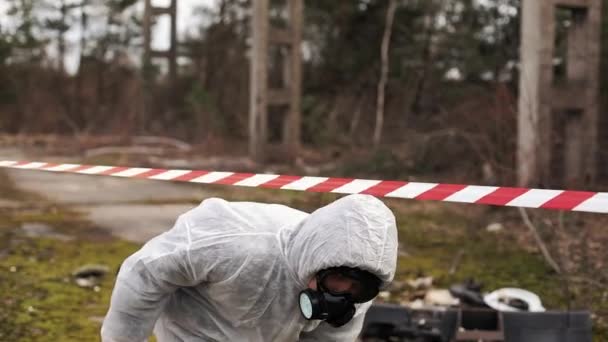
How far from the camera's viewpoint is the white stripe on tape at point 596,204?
110 inches

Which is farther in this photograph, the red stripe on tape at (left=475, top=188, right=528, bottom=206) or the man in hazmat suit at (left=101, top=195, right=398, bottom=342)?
the red stripe on tape at (left=475, top=188, right=528, bottom=206)

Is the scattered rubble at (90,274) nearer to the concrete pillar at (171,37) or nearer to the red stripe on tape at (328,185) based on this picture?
the red stripe on tape at (328,185)

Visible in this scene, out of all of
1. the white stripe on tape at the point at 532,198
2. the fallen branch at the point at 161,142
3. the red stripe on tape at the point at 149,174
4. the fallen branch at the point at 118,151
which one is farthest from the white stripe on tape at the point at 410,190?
the fallen branch at the point at 161,142

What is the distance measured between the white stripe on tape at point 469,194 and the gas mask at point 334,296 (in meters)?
0.82

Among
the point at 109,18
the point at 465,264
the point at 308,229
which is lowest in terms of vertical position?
the point at 465,264

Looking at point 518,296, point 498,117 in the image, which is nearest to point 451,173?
point 498,117

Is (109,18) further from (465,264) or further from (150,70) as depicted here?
(465,264)

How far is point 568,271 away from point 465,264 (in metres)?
1.22

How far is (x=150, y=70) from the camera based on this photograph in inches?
829

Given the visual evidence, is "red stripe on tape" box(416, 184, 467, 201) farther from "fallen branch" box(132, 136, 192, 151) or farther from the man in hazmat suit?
"fallen branch" box(132, 136, 192, 151)

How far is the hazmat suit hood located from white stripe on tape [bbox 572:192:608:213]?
2.61 feet

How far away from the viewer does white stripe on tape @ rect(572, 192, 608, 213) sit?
9.18ft

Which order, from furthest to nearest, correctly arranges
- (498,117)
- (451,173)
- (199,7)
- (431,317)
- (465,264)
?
1. (199,7)
2. (451,173)
3. (498,117)
4. (465,264)
5. (431,317)

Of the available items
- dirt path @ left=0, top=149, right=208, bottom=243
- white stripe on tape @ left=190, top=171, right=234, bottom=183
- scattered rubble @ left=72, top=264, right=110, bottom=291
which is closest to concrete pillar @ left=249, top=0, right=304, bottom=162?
dirt path @ left=0, top=149, right=208, bottom=243
